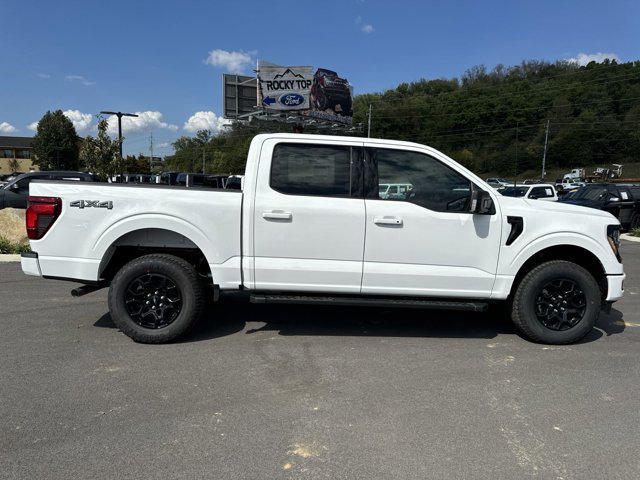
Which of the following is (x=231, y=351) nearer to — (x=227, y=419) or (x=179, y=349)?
(x=179, y=349)

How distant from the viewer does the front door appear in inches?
177

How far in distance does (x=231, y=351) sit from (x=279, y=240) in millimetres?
1177

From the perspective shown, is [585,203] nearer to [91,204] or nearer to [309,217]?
[309,217]

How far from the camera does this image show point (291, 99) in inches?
1425

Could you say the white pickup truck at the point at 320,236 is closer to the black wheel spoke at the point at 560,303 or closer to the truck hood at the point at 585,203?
the black wheel spoke at the point at 560,303

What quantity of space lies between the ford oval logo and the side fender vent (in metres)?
33.5

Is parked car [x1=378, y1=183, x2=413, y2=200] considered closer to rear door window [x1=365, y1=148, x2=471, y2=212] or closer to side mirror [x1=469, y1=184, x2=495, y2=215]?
rear door window [x1=365, y1=148, x2=471, y2=212]

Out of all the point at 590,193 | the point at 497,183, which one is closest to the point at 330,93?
the point at 497,183

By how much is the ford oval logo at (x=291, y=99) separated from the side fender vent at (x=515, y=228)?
33.5 meters

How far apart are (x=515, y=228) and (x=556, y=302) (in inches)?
35.9

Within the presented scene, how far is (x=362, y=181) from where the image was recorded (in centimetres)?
455

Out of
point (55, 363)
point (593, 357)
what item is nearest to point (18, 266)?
point (55, 363)

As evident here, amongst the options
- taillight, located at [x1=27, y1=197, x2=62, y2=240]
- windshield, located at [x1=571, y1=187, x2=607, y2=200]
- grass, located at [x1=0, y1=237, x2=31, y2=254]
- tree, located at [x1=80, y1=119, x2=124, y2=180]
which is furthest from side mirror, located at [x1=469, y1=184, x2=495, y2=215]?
tree, located at [x1=80, y1=119, x2=124, y2=180]

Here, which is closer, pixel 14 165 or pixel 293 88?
pixel 293 88
